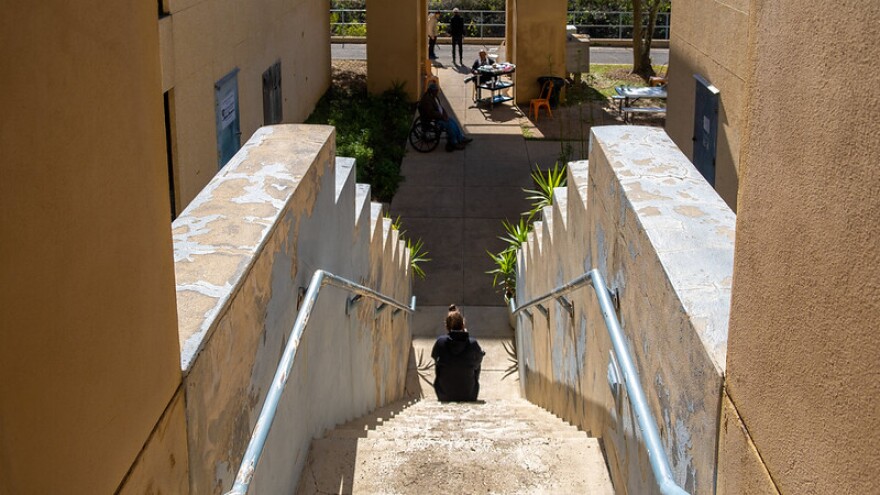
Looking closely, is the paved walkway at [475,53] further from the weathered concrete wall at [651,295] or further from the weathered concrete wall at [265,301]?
the weathered concrete wall at [651,295]

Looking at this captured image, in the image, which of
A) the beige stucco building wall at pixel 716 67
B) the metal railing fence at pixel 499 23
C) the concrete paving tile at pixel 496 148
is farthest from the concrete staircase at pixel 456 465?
the metal railing fence at pixel 499 23

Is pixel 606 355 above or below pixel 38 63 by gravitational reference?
below

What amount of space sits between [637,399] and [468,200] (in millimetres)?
13082

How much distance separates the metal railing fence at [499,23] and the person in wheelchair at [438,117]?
12931 mm

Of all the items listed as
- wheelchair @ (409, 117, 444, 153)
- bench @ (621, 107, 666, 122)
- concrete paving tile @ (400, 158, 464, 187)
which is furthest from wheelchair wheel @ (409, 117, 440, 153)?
bench @ (621, 107, 666, 122)

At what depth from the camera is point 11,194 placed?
6.63 ft

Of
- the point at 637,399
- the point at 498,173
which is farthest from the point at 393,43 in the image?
the point at 637,399

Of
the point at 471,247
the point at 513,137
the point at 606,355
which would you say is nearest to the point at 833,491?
the point at 606,355

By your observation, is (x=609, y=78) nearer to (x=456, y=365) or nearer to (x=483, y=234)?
(x=483, y=234)

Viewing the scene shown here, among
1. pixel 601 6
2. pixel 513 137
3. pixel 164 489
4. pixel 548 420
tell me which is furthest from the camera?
pixel 601 6

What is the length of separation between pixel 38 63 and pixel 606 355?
375 centimetres

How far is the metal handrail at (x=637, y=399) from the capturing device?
11.0ft

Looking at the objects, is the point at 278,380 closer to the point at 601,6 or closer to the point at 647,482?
the point at 647,482

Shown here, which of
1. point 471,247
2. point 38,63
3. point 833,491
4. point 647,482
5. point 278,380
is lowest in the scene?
point 471,247
